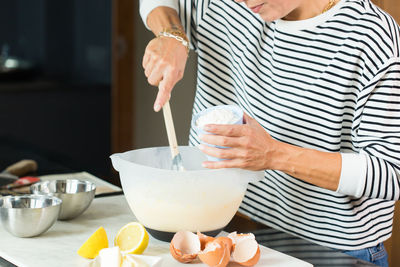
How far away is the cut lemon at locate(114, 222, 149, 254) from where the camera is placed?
52.2 inches

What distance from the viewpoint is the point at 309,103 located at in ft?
5.37

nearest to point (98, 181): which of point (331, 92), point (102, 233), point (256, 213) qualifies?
point (256, 213)

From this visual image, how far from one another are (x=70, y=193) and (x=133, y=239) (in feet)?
0.91

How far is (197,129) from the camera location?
141 centimetres

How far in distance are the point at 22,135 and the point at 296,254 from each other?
3.24m

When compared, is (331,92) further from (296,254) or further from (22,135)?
(22,135)

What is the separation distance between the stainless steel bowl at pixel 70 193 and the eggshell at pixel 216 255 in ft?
1.36

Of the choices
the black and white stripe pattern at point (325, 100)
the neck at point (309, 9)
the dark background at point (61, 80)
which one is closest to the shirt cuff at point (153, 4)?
the black and white stripe pattern at point (325, 100)

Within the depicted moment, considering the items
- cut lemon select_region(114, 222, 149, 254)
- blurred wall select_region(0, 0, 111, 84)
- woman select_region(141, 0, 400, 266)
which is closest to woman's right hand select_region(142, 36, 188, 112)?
woman select_region(141, 0, 400, 266)

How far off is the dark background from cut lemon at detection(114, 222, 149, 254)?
2424mm

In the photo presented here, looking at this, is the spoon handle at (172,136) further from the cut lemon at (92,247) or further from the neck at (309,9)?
the neck at (309,9)

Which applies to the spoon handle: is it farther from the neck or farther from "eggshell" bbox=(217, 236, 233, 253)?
the neck

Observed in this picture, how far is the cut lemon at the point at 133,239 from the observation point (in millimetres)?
1325

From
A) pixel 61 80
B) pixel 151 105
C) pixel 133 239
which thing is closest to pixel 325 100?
pixel 133 239
